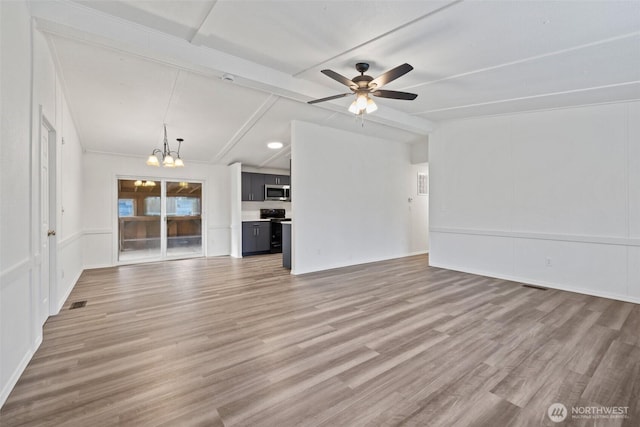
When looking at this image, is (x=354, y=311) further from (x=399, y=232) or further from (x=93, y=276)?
(x=93, y=276)

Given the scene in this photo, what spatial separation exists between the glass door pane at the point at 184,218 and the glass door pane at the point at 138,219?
26 cm

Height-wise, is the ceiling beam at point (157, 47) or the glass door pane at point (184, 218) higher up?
the ceiling beam at point (157, 47)

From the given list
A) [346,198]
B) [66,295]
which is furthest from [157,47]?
[346,198]

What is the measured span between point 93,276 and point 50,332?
2864 mm

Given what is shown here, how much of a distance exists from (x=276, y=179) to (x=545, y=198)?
611 centimetres

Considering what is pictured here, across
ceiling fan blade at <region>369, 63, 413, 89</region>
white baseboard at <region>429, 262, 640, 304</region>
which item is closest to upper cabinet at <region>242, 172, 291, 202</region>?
white baseboard at <region>429, 262, 640, 304</region>

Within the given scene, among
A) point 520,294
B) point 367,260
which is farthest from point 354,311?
point 367,260

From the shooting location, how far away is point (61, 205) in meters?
3.73

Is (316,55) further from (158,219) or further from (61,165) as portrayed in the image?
(158,219)

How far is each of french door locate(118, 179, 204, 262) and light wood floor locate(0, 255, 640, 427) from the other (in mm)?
2725

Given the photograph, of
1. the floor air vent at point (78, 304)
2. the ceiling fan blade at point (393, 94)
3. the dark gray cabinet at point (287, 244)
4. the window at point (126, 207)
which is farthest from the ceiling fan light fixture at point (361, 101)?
the window at point (126, 207)

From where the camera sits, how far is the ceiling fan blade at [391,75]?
2.86m

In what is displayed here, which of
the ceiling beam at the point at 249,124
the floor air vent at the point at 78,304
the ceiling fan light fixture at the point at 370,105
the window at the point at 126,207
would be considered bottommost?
the floor air vent at the point at 78,304

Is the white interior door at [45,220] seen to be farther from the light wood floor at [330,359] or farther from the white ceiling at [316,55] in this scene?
the white ceiling at [316,55]
